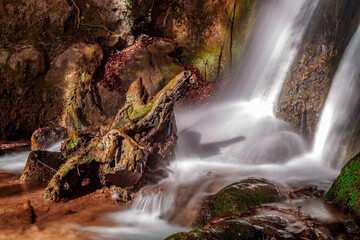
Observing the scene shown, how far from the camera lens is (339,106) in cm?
584

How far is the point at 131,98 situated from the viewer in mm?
4633

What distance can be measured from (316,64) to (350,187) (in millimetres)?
4718

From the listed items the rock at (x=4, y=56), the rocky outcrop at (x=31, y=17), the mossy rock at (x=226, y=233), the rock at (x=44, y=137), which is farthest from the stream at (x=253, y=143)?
the rocky outcrop at (x=31, y=17)

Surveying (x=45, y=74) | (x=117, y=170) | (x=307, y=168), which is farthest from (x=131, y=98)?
(x=45, y=74)

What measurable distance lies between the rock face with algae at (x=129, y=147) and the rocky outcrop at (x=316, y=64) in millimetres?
3785

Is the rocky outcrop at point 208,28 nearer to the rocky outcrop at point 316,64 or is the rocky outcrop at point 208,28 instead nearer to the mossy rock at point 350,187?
the rocky outcrop at point 316,64

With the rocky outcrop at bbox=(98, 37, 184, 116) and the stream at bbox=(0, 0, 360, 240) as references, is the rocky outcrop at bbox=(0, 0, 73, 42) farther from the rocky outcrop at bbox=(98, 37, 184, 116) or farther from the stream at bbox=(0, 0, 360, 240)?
the stream at bbox=(0, 0, 360, 240)

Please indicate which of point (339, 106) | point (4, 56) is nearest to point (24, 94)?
point (4, 56)

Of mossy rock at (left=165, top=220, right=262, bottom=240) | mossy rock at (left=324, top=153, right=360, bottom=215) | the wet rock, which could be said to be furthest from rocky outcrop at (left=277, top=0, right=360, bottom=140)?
mossy rock at (left=165, top=220, right=262, bottom=240)

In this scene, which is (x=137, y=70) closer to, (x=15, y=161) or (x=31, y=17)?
(x=31, y=17)

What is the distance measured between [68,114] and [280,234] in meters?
5.43

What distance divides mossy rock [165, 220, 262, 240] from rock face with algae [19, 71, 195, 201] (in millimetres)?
2077

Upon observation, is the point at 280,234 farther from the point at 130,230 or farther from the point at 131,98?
the point at 131,98

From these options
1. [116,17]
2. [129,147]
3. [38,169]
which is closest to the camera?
[129,147]
